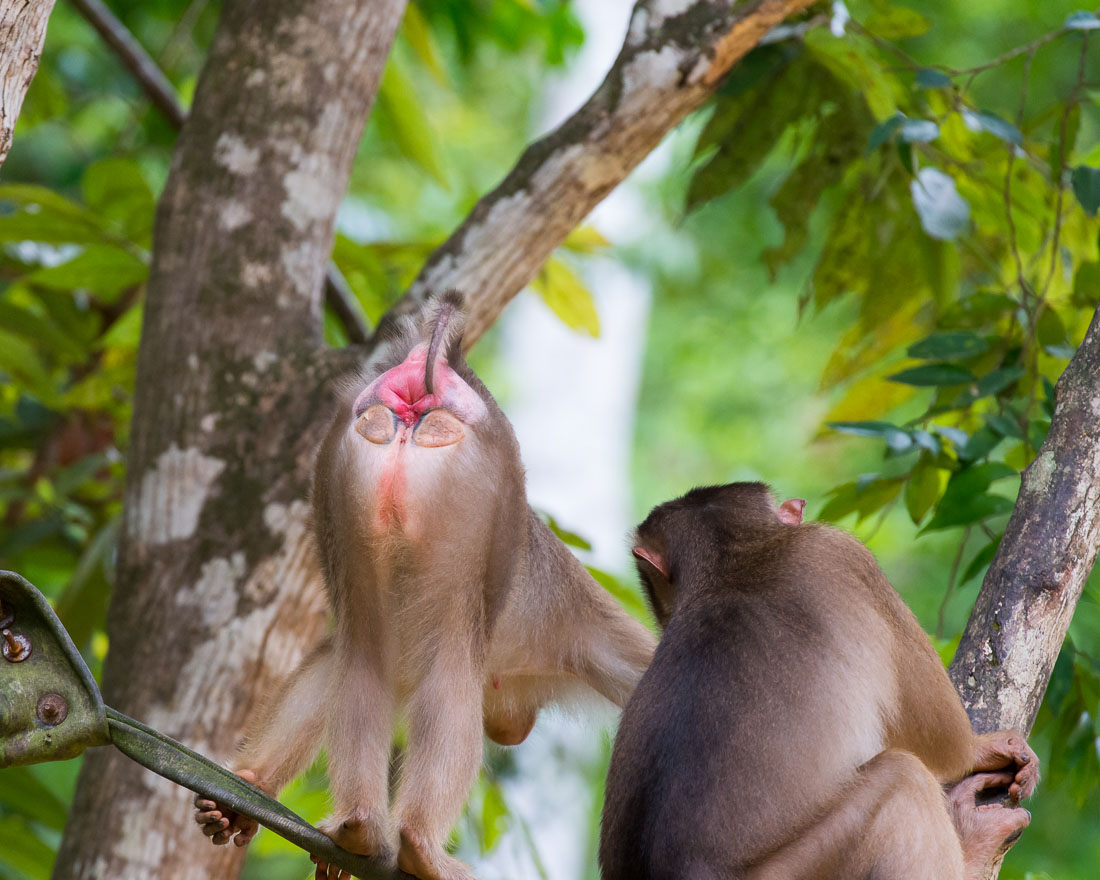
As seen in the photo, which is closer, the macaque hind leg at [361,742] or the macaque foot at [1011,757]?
the macaque hind leg at [361,742]

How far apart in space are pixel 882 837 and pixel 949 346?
1.41 metres

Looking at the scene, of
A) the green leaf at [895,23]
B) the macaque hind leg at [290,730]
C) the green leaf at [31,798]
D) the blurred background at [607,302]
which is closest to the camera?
the macaque hind leg at [290,730]

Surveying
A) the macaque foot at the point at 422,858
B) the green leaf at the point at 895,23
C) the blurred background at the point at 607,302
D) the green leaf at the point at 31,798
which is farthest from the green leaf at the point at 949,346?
the green leaf at the point at 31,798

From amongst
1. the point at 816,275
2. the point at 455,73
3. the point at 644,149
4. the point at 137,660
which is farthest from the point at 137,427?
the point at 455,73

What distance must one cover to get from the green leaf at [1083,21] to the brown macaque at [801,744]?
1312 mm

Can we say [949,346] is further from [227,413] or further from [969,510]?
[227,413]

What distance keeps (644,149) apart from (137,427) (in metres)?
1.59

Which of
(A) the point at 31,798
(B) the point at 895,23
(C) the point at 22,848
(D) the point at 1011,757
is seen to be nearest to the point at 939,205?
(B) the point at 895,23

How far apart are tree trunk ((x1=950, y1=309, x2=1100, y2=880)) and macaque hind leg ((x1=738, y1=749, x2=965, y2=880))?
10.9 inches

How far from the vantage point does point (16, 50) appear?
5.84ft

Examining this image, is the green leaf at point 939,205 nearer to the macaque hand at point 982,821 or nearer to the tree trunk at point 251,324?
the tree trunk at point 251,324

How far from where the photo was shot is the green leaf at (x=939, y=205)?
2.78 meters

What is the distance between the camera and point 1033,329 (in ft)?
10.0

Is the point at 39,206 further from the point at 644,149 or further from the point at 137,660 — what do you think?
the point at 644,149
